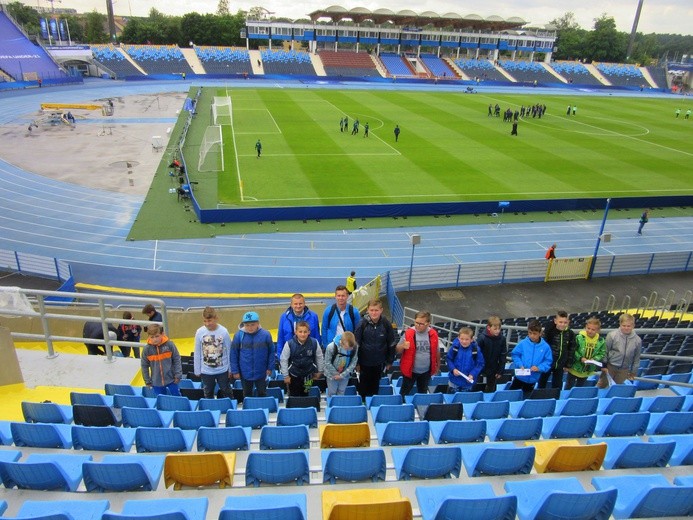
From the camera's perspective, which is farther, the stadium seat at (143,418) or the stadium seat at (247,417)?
the stadium seat at (247,417)

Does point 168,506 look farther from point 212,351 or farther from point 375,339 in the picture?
point 375,339

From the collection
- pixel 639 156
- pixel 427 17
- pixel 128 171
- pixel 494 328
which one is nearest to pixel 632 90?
pixel 427 17

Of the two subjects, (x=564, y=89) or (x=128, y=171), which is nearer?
(x=128, y=171)

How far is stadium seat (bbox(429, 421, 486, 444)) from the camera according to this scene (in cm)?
585

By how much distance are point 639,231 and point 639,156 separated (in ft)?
53.5

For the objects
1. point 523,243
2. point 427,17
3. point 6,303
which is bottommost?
point 523,243

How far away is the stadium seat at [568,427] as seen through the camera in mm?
6043

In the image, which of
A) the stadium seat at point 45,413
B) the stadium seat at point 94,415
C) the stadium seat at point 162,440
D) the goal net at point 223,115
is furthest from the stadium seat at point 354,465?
the goal net at point 223,115

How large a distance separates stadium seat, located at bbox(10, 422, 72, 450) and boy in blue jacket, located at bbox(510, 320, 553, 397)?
5.95 meters

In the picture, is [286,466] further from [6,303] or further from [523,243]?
[523,243]

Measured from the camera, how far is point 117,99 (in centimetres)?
5316

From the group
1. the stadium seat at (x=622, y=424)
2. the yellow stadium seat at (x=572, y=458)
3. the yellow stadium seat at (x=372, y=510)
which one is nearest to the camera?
the yellow stadium seat at (x=372, y=510)

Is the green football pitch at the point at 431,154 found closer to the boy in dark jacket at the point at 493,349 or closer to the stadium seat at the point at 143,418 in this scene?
the boy in dark jacket at the point at 493,349

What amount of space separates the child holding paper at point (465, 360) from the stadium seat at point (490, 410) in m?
0.92
